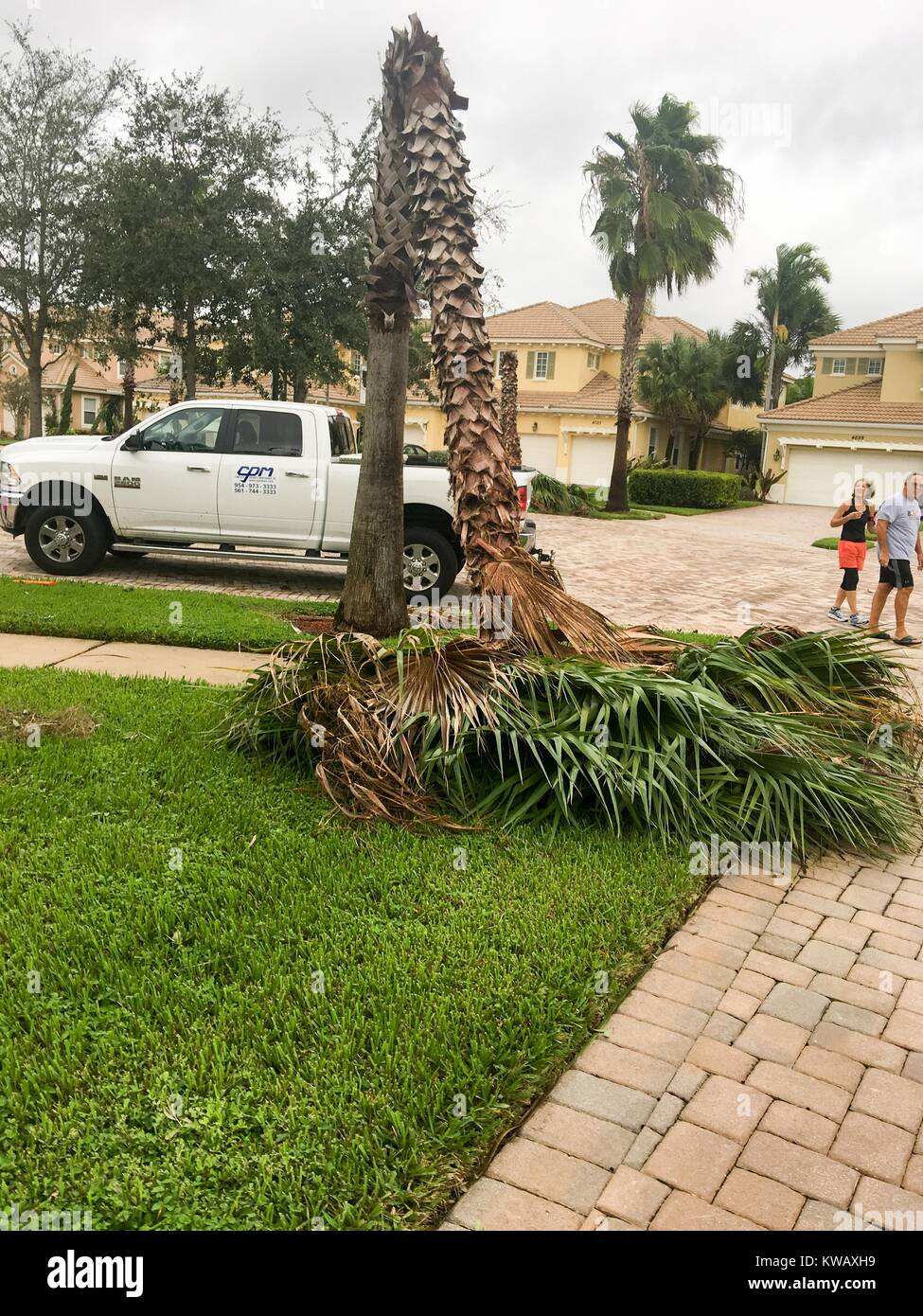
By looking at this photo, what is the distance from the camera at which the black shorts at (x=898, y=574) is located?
10414mm

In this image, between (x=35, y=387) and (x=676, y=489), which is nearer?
(x=35, y=387)

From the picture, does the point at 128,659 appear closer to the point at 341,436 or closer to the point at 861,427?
the point at 341,436

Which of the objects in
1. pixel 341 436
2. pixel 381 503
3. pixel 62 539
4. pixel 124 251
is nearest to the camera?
pixel 381 503

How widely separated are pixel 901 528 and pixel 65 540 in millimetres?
8786

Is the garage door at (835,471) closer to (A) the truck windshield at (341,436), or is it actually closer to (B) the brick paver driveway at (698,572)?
(B) the brick paver driveway at (698,572)

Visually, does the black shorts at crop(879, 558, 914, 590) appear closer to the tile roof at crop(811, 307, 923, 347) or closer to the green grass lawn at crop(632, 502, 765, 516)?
the green grass lawn at crop(632, 502, 765, 516)

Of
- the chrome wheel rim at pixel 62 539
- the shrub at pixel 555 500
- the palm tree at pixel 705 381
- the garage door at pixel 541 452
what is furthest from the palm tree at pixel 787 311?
the chrome wheel rim at pixel 62 539

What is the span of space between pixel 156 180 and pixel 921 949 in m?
20.2

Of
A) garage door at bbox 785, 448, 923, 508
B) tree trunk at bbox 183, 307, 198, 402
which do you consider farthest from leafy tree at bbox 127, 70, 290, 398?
garage door at bbox 785, 448, 923, 508

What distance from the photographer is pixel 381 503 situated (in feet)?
26.5

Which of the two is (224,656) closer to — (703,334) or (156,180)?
(156,180)

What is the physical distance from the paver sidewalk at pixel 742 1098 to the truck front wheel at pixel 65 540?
28.2 feet

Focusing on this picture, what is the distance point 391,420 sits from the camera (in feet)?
25.9

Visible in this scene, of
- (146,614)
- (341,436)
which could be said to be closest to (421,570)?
(341,436)
